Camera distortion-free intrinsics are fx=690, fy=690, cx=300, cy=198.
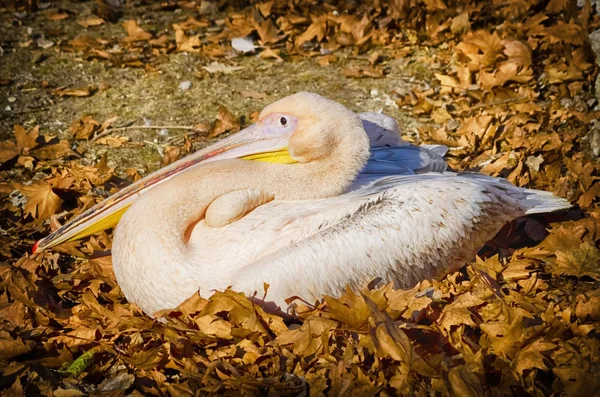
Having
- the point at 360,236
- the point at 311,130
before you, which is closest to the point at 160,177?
the point at 311,130

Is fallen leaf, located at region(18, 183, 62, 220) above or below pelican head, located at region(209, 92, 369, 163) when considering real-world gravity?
below

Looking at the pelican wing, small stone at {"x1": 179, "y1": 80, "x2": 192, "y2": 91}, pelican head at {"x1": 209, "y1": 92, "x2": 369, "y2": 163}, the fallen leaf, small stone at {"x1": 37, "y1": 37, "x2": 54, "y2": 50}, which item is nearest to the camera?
the pelican wing

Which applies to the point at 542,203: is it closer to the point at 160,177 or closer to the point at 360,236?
the point at 360,236

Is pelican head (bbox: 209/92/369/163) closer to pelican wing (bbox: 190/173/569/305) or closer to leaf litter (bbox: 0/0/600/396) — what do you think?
pelican wing (bbox: 190/173/569/305)

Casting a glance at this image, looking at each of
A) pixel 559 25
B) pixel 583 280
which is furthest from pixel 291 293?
pixel 559 25

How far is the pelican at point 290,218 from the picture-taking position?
9.45ft

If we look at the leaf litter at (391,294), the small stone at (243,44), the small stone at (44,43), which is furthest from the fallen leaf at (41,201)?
the small stone at (243,44)

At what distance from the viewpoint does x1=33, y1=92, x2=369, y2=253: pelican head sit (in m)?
3.12

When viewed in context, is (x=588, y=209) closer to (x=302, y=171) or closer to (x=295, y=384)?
(x=302, y=171)

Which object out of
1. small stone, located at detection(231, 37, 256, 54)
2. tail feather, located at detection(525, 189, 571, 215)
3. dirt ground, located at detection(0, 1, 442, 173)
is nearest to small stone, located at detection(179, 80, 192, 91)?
dirt ground, located at detection(0, 1, 442, 173)

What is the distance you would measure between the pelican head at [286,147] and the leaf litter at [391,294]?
0.89 ft

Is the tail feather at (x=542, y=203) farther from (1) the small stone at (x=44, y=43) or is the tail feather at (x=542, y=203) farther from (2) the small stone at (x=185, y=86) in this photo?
(1) the small stone at (x=44, y=43)

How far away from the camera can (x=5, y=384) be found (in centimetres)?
268

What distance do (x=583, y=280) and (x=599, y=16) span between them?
2927 millimetres
